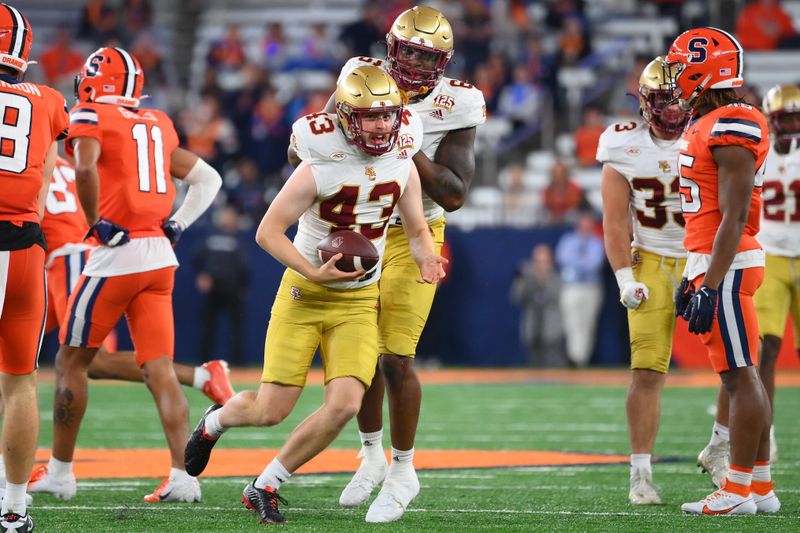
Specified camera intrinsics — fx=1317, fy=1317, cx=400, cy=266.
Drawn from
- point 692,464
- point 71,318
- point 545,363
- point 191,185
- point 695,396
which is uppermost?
point 191,185

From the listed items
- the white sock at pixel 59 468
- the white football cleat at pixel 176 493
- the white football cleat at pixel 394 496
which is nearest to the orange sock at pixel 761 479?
the white football cleat at pixel 394 496

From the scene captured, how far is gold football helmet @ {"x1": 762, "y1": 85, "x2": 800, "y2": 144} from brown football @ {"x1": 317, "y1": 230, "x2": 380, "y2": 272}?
311 centimetres

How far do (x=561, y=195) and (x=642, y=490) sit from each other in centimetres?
927

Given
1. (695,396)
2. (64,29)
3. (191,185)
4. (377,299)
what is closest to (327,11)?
(64,29)

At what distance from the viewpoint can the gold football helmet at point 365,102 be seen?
485cm

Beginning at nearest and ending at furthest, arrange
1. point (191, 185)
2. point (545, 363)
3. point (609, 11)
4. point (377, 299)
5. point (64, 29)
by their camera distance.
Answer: point (377, 299)
point (191, 185)
point (545, 363)
point (609, 11)
point (64, 29)

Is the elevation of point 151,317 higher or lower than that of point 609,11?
lower

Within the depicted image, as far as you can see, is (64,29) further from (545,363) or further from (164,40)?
(545,363)

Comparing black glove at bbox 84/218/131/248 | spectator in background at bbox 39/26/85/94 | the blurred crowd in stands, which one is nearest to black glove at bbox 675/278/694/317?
black glove at bbox 84/218/131/248

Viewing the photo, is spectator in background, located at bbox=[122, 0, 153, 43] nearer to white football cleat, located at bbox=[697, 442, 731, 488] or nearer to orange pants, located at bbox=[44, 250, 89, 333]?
orange pants, located at bbox=[44, 250, 89, 333]

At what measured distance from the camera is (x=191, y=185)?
21.1 ft

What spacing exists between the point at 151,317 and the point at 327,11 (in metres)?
13.5

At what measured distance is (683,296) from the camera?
5219 millimetres

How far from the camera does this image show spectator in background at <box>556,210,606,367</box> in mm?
14070
